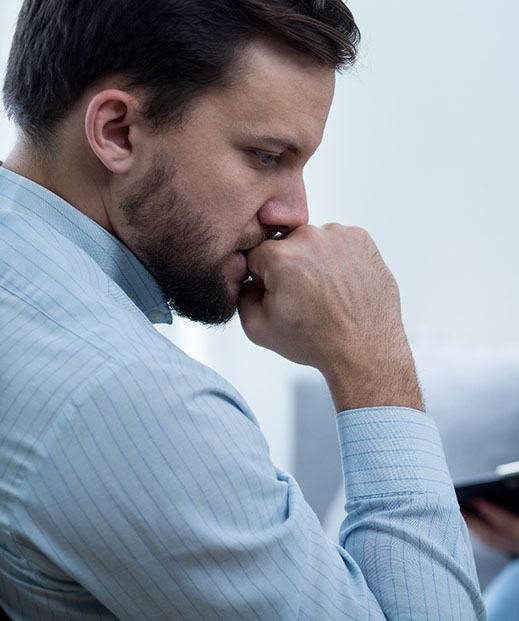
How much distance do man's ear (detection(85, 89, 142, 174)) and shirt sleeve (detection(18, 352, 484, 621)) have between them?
291mm

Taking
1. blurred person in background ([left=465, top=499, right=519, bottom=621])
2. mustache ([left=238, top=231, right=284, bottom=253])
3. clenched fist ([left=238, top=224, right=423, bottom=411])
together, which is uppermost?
mustache ([left=238, top=231, right=284, bottom=253])

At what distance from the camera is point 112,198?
1141 mm

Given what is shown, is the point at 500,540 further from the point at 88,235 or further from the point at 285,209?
the point at 88,235

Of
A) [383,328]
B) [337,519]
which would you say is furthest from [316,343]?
[337,519]

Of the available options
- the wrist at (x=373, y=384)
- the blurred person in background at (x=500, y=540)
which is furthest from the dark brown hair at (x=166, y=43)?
the blurred person in background at (x=500, y=540)

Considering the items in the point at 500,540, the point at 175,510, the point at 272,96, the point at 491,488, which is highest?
the point at 272,96

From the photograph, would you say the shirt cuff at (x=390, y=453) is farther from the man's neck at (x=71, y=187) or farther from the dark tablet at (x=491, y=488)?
the dark tablet at (x=491, y=488)

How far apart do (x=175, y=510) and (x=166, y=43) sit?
0.51m

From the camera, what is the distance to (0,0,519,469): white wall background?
9.96 feet

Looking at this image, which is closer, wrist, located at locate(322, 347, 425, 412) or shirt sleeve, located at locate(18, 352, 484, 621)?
shirt sleeve, located at locate(18, 352, 484, 621)

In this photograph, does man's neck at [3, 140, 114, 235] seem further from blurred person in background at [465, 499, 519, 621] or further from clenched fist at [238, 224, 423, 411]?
blurred person in background at [465, 499, 519, 621]

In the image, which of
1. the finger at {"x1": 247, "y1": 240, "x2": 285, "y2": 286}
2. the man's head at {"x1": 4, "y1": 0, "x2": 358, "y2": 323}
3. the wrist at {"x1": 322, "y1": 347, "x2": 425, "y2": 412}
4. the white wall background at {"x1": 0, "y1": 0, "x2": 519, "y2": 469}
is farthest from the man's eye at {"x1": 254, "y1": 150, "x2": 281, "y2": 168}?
the white wall background at {"x1": 0, "y1": 0, "x2": 519, "y2": 469}

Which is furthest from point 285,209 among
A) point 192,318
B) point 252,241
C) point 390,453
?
point 390,453

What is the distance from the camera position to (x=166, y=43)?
111 centimetres
